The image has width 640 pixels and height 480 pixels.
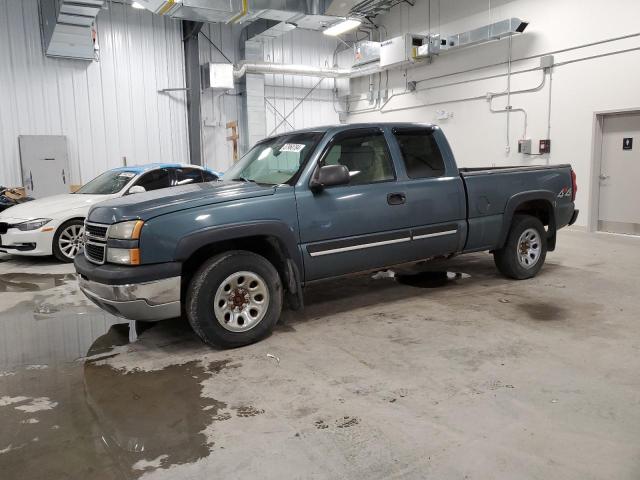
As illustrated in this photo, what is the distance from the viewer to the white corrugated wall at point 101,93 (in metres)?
Result: 11.8

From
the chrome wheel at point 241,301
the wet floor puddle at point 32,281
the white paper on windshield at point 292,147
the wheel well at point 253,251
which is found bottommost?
the wet floor puddle at point 32,281

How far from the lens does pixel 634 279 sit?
6137 millimetres

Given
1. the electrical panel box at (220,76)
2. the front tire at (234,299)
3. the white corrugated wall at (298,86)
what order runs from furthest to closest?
the white corrugated wall at (298,86)
the electrical panel box at (220,76)
the front tire at (234,299)

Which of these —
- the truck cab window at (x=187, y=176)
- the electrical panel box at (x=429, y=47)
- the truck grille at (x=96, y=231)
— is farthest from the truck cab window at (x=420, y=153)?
the electrical panel box at (x=429, y=47)

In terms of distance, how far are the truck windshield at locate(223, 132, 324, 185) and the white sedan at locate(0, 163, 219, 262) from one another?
2462 millimetres

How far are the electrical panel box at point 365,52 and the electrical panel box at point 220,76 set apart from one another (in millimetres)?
3901

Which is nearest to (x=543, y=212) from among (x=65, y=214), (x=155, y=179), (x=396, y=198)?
(x=396, y=198)

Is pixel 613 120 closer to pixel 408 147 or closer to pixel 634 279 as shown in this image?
pixel 634 279

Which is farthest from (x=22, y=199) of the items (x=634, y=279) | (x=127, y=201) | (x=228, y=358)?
(x=634, y=279)

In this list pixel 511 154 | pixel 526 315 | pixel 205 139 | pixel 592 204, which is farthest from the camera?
pixel 205 139

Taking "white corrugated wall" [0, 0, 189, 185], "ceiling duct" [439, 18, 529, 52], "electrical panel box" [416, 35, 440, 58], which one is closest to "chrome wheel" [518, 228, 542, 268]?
"ceiling duct" [439, 18, 529, 52]

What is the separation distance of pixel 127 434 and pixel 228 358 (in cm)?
113

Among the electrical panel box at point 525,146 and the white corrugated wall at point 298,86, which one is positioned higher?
the white corrugated wall at point 298,86

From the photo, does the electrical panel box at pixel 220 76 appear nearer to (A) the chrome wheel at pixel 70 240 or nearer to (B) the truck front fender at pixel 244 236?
(A) the chrome wheel at pixel 70 240
